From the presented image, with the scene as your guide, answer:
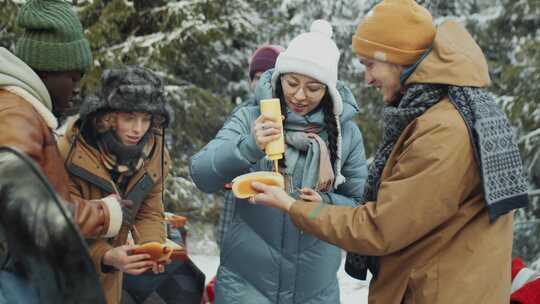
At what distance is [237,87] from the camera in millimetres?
11484

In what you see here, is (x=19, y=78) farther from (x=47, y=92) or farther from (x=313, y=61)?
(x=313, y=61)

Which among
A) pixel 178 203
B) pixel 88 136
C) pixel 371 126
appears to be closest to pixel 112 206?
pixel 88 136

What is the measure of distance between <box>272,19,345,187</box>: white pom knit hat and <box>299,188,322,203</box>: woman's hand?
32 centimetres

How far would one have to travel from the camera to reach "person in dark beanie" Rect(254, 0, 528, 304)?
8.17 ft

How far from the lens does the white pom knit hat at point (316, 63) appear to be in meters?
3.36

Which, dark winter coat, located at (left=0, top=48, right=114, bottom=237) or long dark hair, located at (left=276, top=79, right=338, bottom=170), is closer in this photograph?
dark winter coat, located at (left=0, top=48, right=114, bottom=237)

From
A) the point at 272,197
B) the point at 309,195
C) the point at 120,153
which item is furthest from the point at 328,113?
the point at 120,153

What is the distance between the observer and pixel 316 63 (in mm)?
3359

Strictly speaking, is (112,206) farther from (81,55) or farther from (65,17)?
(65,17)

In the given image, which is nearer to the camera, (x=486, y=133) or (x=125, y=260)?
(x=486, y=133)

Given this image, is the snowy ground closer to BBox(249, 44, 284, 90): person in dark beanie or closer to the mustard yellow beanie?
BBox(249, 44, 284, 90): person in dark beanie

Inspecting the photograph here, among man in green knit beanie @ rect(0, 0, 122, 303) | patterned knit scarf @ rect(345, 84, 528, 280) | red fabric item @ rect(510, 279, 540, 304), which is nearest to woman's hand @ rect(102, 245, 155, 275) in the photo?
man in green knit beanie @ rect(0, 0, 122, 303)

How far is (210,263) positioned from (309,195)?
215 inches

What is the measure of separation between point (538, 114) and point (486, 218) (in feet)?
18.7
